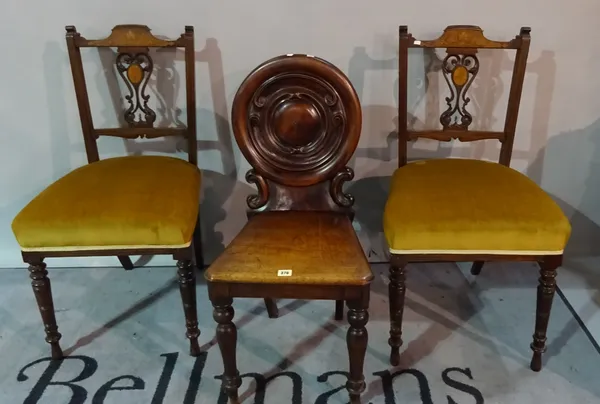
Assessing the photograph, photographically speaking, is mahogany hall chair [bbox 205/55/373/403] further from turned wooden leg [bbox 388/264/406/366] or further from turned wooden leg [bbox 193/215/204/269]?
turned wooden leg [bbox 193/215/204/269]

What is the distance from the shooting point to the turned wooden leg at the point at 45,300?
5.82ft

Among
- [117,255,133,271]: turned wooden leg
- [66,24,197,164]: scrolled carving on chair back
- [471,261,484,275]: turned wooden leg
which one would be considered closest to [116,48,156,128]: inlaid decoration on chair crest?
[66,24,197,164]: scrolled carving on chair back

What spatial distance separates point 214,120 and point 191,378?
897 millimetres

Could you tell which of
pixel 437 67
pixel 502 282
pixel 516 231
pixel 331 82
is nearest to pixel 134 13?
pixel 331 82

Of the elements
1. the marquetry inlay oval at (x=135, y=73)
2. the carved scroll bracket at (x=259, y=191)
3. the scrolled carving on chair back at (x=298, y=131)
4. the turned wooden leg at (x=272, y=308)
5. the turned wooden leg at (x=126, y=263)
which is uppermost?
the marquetry inlay oval at (x=135, y=73)

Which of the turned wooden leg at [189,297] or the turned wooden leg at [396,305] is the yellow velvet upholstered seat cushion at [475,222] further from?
the turned wooden leg at [189,297]

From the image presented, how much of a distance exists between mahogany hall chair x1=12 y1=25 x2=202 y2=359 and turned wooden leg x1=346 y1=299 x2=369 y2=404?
20.0 inches

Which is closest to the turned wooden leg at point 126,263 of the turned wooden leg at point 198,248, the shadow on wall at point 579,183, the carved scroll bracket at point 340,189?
the turned wooden leg at point 198,248

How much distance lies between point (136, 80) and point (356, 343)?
113 centimetres

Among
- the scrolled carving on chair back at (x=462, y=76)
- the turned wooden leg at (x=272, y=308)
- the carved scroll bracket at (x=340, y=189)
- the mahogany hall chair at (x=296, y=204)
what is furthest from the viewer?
the turned wooden leg at (x=272, y=308)

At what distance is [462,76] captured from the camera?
78.7 inches

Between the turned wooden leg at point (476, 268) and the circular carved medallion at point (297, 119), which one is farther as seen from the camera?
the turned wooden leg at point (476, 268)

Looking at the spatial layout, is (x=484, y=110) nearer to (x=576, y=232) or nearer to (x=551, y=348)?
(x=576, y=232)

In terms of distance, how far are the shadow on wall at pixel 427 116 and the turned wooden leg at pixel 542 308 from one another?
2.20 ft
